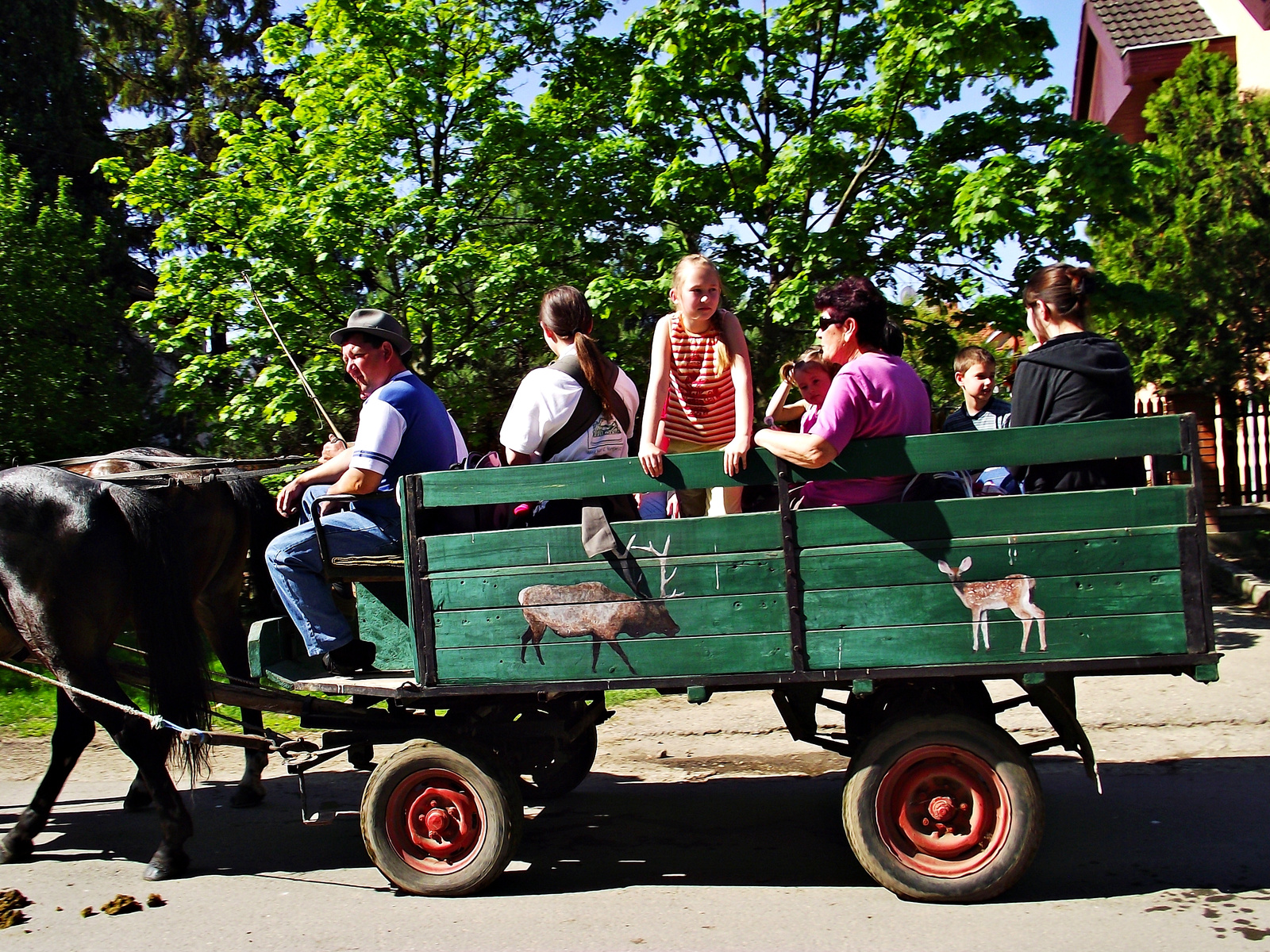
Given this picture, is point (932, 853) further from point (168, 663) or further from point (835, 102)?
point (835, 102)

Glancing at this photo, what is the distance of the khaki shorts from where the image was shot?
4113 millimetres

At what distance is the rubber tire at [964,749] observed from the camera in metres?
3.58

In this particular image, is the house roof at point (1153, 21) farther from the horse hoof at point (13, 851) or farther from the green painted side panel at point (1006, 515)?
the horse hoof at point (13, 851)

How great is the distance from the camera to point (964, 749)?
363 cm

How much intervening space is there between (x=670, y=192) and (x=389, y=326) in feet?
15.5

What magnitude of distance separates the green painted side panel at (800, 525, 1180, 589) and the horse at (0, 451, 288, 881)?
2.79 metres

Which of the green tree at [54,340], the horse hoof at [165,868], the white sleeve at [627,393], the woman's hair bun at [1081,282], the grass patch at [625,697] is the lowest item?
the horse hoof at [165,868]

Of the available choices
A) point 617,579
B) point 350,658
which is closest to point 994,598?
point 617,579

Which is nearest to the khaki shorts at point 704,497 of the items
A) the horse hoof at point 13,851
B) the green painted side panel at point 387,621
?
the green painted side panel at point 387,621

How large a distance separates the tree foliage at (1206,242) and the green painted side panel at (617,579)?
8.69 m

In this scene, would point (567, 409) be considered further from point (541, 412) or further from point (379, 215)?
point (379, 215)

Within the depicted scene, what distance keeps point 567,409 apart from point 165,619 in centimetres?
205

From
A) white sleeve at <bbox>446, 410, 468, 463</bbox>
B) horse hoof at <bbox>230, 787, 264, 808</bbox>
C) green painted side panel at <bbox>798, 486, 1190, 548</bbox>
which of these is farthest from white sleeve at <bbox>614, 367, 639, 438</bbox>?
horse hoof at <bbox>230, 787, 264, 808</bbox>

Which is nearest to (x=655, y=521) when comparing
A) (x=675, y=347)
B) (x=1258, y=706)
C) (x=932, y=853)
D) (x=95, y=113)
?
(x=675, y=347)
